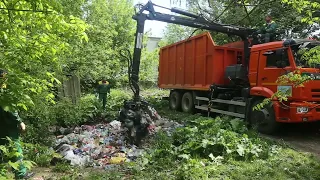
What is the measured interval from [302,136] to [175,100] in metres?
5.73

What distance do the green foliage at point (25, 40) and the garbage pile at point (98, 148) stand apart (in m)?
1.86

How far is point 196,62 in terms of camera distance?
410 inches

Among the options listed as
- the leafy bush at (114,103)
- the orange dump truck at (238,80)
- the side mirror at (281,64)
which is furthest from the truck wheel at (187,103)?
the side mirror at (281,64)

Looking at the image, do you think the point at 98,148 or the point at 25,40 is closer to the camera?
the point at 25,40

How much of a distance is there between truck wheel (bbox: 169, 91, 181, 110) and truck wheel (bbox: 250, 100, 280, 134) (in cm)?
468

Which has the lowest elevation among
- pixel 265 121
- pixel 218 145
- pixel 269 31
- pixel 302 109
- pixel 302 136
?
pixel 302 136

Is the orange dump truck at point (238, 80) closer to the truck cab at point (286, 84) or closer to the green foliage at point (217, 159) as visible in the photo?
the truck cab at point (286, 84)

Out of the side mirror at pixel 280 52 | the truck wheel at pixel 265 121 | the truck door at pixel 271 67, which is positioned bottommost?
the truck wheel at pixel 265 121

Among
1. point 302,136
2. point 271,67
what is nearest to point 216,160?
point 271,67

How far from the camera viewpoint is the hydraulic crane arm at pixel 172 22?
7508mm

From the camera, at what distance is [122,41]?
24875 millimetres

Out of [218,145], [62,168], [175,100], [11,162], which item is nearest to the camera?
[11,162]

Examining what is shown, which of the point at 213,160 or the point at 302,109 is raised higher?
the point at 302,109

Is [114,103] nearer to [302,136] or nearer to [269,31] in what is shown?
[269,31]
